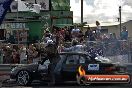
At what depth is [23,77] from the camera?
1669cm

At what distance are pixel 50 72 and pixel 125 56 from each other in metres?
4.05

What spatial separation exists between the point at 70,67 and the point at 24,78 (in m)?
2.00

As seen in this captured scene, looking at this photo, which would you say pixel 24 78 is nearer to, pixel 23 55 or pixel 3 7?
pixel 23 55

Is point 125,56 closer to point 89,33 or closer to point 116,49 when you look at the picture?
point 116,49

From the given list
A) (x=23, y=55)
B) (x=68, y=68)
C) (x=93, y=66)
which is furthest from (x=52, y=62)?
(x=23, y=55)

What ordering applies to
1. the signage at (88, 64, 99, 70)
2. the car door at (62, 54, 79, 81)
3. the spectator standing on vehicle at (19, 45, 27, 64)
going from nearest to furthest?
the signage at (88, 64, 99, 70) → the car door at (62, 54, 79, 81) → the spectator standing on vehicle at (19, 45, 27, 64)

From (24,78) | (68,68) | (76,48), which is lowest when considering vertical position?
(24,78)

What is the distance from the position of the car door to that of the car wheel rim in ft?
5.17

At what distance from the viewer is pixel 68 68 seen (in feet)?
52.9

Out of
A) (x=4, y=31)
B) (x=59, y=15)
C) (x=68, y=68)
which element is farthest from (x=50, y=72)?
(x=59, y=15)

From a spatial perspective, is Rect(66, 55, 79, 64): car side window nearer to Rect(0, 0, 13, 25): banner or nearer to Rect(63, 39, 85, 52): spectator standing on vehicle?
Rect(63, 39, 85, 52): spectator standing on vehicle

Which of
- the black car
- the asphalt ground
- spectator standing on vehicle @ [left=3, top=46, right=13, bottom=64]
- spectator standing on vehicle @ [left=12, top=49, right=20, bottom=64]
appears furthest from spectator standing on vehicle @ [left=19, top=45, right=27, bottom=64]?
the black car

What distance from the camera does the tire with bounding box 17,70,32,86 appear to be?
16594mm

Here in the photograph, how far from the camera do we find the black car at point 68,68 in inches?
619
